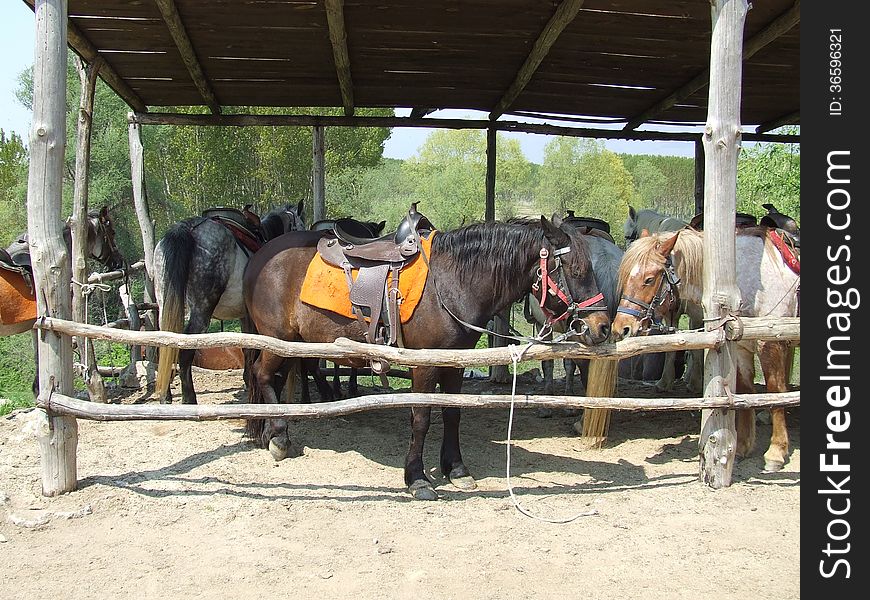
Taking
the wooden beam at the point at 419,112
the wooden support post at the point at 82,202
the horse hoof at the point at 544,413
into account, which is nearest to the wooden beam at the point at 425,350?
the wooden support post at the point at 82,202

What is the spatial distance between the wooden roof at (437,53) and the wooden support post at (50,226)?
1112 mm

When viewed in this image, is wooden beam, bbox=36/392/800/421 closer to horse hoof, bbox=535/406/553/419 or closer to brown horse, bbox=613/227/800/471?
brown horse, bbox=613/227/800/471

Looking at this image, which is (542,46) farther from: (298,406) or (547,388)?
(298,406)

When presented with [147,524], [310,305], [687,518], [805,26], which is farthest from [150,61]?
[687,518]

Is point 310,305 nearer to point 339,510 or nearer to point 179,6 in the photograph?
point 339,510

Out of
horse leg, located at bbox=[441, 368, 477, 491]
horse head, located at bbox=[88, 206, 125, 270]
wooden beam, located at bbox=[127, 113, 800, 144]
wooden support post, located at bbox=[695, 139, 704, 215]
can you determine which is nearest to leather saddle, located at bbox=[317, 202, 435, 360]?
horse leg, located at bbox=[441, 368, 477, 491]

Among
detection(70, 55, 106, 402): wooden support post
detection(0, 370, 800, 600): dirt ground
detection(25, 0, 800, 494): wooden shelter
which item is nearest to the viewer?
detection(0, 370, 800, 600): dirt ground

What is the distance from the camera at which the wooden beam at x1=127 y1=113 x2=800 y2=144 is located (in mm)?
7375

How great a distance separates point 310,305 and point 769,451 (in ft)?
11.2

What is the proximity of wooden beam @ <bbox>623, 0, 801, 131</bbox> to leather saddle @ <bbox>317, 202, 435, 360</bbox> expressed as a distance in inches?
125

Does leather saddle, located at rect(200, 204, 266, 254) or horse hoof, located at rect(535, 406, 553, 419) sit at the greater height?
leather saddle, located at rect(200, 204, 266, 254)

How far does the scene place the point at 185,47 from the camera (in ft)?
18.4

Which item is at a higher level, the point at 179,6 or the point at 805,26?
the point at 179,6

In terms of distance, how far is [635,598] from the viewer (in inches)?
115
